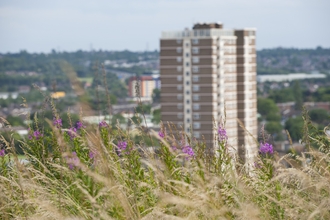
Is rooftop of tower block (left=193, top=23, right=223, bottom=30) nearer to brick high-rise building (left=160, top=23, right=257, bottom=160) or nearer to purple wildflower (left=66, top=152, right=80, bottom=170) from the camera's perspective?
brick high-rise building (left=160, top=23, right=257, bottom=160)

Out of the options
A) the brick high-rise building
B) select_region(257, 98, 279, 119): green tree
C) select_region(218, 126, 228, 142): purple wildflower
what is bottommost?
select_region(257, 98, 279, 119): green tree

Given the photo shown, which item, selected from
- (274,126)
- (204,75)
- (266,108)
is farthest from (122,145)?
(266,108)

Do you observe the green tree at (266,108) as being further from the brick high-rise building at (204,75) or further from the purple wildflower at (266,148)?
the purple wildflower at (266,148)

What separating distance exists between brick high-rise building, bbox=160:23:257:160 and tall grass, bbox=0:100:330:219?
7172 cm

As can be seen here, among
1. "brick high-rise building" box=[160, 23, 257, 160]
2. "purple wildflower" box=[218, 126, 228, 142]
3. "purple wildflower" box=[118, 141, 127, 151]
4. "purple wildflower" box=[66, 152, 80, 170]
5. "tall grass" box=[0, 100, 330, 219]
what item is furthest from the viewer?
"brick high-rise building" box=[160, 23, 257, 160]

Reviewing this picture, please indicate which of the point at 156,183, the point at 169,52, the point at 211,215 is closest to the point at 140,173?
the point at 156,183

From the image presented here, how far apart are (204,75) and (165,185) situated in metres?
A: 74.6

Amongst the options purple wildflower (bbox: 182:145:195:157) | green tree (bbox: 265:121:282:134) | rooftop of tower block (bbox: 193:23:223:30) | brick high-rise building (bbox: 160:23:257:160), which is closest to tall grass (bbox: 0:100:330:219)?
purple wildflower (bbox: 182:145:195:157)

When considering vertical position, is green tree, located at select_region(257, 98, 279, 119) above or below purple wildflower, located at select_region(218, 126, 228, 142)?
below

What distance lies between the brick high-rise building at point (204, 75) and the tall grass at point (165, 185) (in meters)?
71.7

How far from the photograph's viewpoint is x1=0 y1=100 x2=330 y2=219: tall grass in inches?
151

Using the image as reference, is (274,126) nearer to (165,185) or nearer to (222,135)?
(222,135)

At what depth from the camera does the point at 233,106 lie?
258 feet

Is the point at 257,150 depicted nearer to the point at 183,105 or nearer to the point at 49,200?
the point at 49,200
